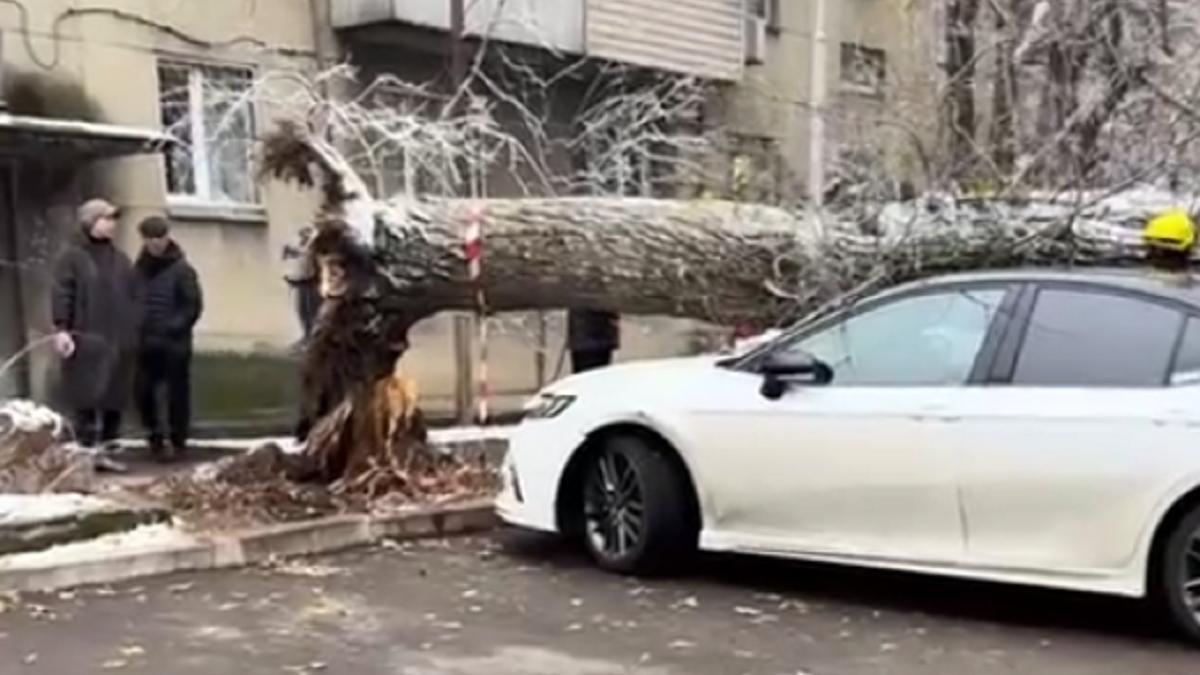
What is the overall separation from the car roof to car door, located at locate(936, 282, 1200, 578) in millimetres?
44

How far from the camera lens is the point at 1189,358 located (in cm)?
605

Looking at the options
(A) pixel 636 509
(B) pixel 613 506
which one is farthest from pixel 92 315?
(A) pixel 636 509

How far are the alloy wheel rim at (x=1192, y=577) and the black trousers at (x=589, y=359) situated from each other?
6.16 meters

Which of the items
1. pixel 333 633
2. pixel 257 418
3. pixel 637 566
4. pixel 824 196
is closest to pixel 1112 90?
pixel 824 196

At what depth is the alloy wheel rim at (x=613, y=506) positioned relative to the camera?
743 cm

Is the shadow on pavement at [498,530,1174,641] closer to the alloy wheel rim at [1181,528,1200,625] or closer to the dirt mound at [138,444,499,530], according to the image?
the alloy wheel rim at [1181,528,1200,625]

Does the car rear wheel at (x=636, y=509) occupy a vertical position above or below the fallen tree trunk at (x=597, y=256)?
below

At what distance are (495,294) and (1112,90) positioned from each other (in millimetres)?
4137

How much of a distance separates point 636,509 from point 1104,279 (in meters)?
2.39

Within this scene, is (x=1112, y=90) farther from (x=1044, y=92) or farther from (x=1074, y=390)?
(x=1074, y=390)

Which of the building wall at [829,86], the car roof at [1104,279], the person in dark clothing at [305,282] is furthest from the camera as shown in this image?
the building wall at [829,86]

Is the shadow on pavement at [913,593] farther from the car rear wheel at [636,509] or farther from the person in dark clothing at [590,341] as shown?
the person in dark clothing at [590,341]

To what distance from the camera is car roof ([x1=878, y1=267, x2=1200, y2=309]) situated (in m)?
6.29

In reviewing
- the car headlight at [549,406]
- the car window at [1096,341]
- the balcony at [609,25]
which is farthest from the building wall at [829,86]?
the car window at [1096,341]
